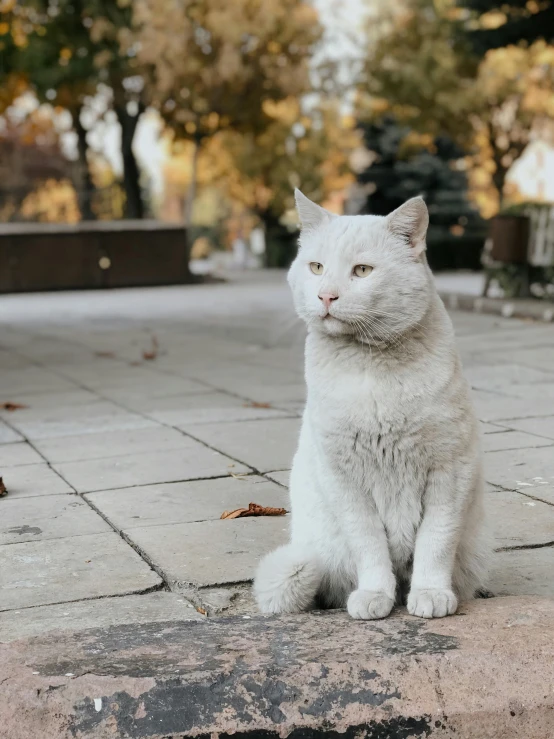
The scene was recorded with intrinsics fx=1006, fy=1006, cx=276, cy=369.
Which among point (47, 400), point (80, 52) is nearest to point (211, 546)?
point (47, 400)

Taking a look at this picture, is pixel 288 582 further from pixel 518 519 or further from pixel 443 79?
pixel 443 79

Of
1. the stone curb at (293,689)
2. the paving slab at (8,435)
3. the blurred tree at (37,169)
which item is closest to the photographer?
the stone curb at (293,689)

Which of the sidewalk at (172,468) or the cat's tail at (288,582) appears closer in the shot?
the cat's tail at (288,582)

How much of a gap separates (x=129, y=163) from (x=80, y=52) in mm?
3023

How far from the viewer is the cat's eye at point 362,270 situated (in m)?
2.72

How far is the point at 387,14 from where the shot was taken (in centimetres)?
2748

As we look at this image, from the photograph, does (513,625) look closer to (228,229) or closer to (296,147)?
(296,147)

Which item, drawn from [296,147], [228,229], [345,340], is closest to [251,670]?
[345,340]

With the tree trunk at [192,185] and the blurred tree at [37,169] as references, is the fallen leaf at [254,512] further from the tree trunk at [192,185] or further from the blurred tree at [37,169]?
the blurred tree at [37,169]

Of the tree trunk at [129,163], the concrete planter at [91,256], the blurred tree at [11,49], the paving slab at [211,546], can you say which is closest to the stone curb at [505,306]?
the concrete planter at [91,256]

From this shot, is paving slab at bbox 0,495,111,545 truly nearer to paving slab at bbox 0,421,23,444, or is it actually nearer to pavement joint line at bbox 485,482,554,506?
paving slab at bbox 0,421,23,444

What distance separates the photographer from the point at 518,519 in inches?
155

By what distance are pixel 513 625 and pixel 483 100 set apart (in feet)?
78.0

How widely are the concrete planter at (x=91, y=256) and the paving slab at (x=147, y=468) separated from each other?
14.0 m
